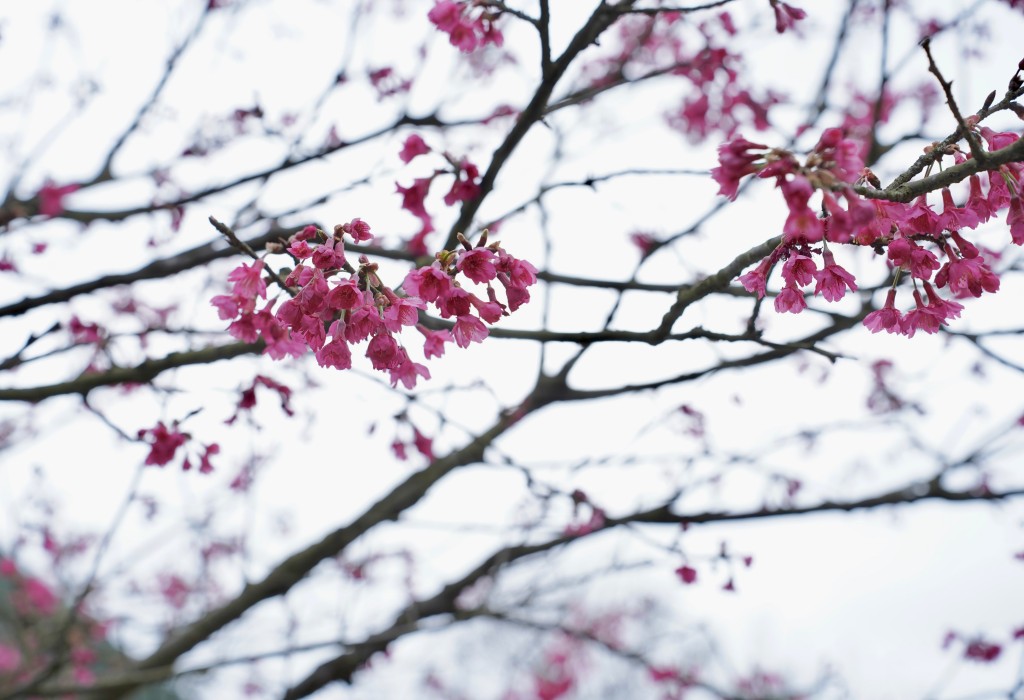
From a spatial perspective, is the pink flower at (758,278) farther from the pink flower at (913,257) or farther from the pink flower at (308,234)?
the pink flower at (308,234)

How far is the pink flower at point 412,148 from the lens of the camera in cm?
260

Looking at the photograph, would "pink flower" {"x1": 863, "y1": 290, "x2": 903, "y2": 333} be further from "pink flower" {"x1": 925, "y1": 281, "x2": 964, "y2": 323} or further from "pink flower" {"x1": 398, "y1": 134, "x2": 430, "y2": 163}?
"pink flower" {"x1": 398, "y1": 134, "x2": 430, "y2": 163}

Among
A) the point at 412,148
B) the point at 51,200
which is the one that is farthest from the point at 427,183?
the point at 51,200

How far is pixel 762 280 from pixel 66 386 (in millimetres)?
2310

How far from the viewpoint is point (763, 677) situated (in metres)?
8.77

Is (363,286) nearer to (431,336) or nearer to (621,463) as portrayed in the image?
(431,336)

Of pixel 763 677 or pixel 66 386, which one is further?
pixel 763 677

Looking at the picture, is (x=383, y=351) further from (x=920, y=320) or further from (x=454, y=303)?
(x=920, y=320)

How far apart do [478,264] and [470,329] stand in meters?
0.15

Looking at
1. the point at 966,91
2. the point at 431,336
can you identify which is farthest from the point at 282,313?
the point at 966,91

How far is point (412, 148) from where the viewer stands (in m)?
2.62

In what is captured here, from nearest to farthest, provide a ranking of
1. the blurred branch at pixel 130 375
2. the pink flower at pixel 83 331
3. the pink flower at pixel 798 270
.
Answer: the pink flower at pixel 798 270 < the blurred branch at pixel 130 375 < the pink flower at pixel 83 331

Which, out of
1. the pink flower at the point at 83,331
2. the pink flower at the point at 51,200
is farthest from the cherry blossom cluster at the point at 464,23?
the pink flower at the point at 51,200

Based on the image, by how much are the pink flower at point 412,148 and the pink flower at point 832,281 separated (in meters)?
1.50
